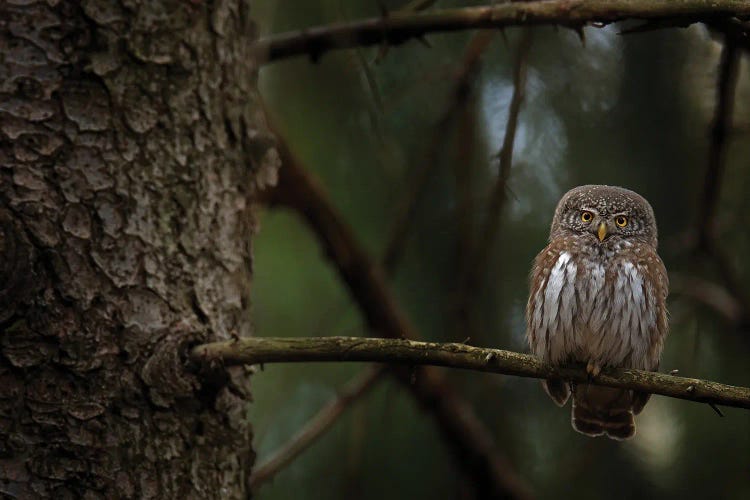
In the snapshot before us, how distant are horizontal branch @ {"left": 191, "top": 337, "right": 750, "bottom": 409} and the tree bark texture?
352 mm

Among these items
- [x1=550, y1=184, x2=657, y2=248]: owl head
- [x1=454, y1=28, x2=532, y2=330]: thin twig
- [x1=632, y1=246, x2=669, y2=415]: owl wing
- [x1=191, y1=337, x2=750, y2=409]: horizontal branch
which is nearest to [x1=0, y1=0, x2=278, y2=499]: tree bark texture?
[x1=191, y1=337, x2=750, y2=409]: horizontal branch

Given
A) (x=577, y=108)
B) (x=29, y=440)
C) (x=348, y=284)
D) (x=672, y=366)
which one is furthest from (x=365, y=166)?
(x=29, y=440)

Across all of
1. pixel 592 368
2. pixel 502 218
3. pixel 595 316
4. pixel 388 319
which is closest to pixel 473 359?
pixel 592 368

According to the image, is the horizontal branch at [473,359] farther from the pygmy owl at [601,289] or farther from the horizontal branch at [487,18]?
the horizontal branch at [487,18]

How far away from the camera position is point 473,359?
1.85m

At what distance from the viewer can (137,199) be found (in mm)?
2361

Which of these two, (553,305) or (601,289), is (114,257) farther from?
(601,289)

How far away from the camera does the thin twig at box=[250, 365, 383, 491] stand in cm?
274

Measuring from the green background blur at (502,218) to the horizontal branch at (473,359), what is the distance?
108cm

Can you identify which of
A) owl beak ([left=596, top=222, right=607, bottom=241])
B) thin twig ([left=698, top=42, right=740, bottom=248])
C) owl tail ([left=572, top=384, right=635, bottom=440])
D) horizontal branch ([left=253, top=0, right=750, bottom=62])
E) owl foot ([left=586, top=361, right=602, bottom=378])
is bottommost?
owl tail ([left=572, top=384, right=635, bottom=440])

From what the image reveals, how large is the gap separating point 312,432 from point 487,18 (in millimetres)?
1408

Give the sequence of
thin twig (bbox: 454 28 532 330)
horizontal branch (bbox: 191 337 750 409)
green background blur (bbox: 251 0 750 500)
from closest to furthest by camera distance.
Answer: horizontal branch (bbox: 191 337 750 409) < thin twig (bbox: 454 28 532 330) < green background blur (bbox: 251 0 750 500)

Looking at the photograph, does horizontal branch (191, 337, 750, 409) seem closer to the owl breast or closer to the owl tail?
the owl breast

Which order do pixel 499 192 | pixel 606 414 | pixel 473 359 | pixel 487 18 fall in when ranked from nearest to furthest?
pixel 473 359, pixel 487 18, pixel 499 192, pixel 606 414
